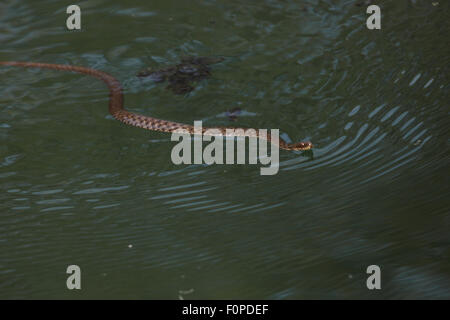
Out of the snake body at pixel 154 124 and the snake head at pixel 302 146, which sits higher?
the snake body at pixel 154 124

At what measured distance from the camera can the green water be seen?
4.31 m

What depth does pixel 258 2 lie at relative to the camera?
367 inches

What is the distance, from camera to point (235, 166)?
574cm

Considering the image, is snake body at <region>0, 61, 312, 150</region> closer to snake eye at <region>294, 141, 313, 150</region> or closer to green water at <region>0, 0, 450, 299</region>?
snake eye at <region>294, 141, 313, 150</region>

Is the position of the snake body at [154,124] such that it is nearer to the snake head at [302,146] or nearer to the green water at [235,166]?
the snake head at [302,146]

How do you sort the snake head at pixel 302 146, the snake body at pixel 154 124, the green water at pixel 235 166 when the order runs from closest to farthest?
the green water at pixel 235 166
the snake head at pixel 302 146
the snake body at pixel 154 124

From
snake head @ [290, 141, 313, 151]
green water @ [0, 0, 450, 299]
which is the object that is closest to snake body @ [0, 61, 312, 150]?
snake head @ [290, 141, 313, 151]

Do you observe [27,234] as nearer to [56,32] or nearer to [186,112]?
[186,112]

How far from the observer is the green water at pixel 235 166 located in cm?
431

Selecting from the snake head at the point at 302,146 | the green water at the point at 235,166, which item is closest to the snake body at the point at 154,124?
the snake head at the point at 302,146

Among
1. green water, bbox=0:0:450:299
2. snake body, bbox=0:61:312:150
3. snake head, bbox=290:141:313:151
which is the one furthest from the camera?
snake body, bbox=0:61:312:150

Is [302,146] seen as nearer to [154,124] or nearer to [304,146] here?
[304,146]

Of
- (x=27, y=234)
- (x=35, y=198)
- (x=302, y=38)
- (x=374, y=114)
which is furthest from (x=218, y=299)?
(x=302, y=38)

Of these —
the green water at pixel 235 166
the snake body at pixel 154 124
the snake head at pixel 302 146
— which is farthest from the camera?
the snake body at pixel 154 124
